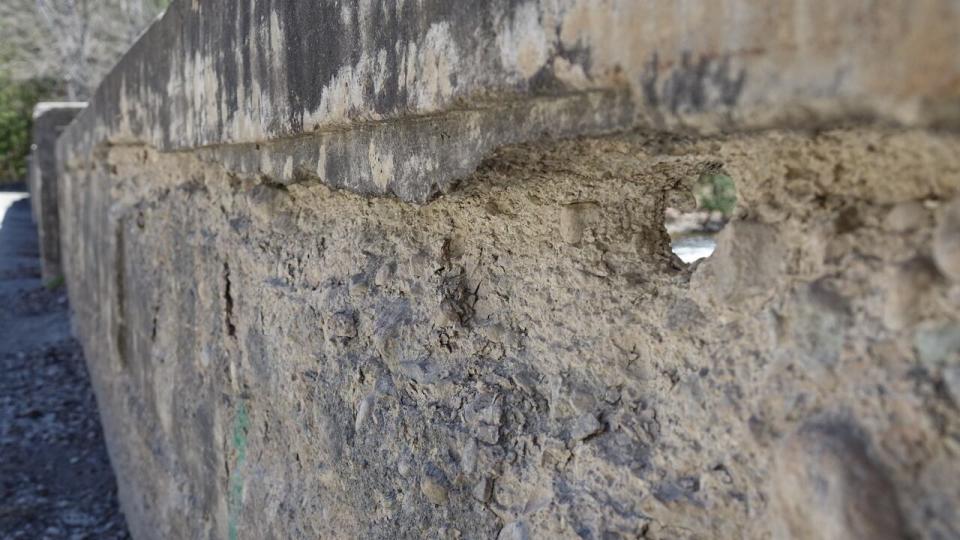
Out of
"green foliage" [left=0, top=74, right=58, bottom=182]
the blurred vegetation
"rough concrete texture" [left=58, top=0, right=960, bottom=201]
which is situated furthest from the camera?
"green foliage" [left=0, top=74, right=58, bottom=182]

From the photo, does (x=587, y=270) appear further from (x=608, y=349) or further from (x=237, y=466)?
(x=237, y=466)

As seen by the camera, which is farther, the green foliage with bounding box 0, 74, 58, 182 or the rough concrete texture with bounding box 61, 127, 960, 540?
the green foliage with bounding box 0, 74, 58, 182

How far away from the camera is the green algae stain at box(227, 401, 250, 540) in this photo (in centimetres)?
212

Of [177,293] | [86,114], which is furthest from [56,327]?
[177,293]

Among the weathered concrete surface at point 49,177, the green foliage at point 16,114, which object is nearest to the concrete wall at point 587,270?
the weathered concrete surface at point 49,177

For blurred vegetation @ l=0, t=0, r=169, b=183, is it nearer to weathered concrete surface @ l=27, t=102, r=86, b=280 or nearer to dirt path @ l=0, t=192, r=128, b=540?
weathered concrete surface @ l=27, t=102, r=86, b=280

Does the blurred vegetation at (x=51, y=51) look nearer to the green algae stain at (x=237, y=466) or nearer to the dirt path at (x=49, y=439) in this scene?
the dirt path at (x=49, y=439)

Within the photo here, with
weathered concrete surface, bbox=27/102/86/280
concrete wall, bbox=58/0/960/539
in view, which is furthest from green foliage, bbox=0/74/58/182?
concrete wall, bbox=58/0/960/539

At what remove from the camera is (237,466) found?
7.11 feet

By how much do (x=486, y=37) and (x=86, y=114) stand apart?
460 centimetres

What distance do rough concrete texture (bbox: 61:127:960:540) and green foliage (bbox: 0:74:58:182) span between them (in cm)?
2028

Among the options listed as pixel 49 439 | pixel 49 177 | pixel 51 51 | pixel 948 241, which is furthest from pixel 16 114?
pixel 948 241

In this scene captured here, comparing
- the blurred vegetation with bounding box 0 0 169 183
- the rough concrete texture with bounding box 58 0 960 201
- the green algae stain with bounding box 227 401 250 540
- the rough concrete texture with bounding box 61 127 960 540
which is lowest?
the green algae stain with bounding box 227 401 250 540

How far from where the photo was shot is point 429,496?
51.8 inches
